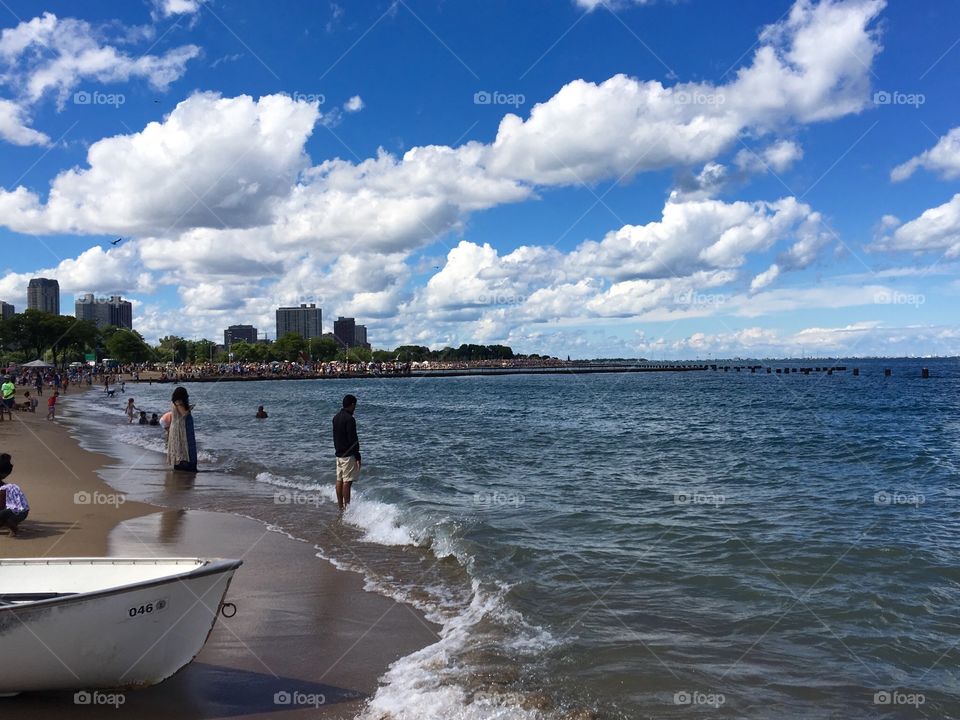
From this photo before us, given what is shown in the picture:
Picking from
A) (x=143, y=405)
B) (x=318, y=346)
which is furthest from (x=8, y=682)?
(x=318, y=346)

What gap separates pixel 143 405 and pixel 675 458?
4439 cm

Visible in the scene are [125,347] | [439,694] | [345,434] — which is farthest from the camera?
[125,347]

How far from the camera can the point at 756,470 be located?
65.3ft

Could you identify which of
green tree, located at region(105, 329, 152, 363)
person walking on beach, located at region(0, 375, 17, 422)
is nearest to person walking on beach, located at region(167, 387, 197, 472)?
person walking on beach, located at region(0, 375, 17, 422)

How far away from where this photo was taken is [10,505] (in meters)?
10.2

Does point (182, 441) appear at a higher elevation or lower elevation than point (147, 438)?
higher

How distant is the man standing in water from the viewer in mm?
12125

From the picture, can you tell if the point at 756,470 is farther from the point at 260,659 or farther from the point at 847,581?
the point at 260,659

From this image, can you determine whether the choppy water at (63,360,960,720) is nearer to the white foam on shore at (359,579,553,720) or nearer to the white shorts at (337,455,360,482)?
the white foam on shore at (359,579,553,720)

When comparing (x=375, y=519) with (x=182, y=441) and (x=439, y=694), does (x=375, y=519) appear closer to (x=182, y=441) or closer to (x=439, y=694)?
(x=182, y=441)

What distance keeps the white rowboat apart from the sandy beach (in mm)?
232

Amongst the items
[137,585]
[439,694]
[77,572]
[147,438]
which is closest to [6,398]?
[147,438]

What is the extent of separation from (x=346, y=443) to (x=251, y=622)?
516 centimetres

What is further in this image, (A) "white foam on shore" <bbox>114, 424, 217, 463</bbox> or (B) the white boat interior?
(A) "white foam on shore" <bbox>114, 424, 217, 463</bbox>
